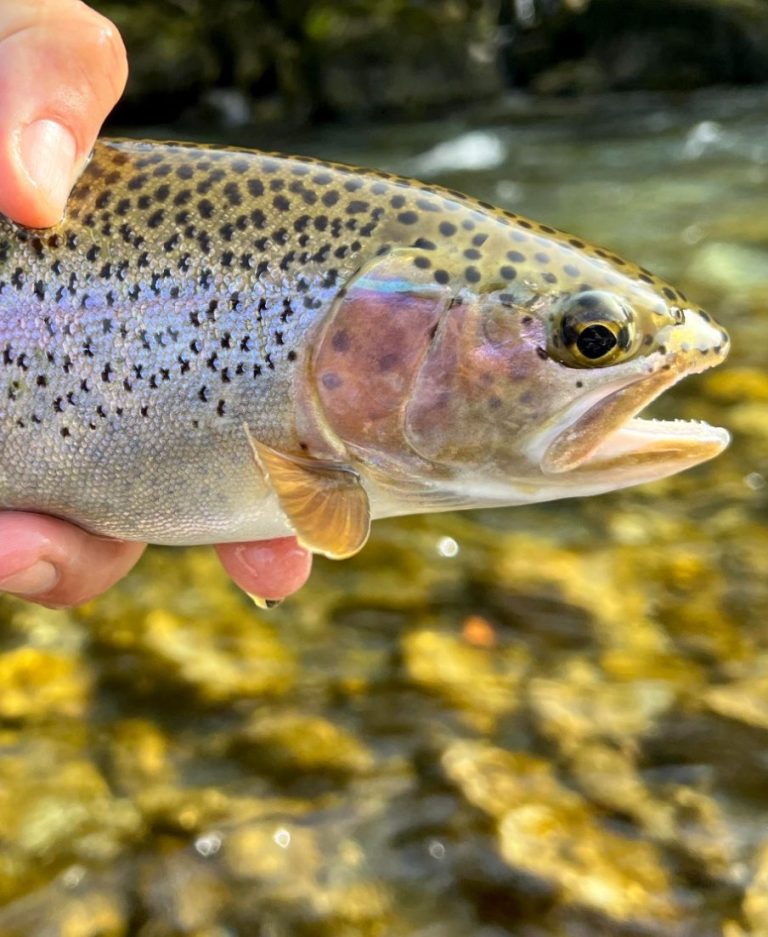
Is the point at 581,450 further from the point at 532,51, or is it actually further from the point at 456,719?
the point at 532,51

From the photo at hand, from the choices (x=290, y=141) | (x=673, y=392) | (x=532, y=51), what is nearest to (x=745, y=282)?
(x=673, y=392)

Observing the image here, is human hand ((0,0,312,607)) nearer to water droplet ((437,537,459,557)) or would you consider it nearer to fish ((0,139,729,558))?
fish ((0,139,729,558))

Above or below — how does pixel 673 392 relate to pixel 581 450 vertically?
below

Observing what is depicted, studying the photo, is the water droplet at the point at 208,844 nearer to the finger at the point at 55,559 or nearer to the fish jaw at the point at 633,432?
the finger at the point at 55,559

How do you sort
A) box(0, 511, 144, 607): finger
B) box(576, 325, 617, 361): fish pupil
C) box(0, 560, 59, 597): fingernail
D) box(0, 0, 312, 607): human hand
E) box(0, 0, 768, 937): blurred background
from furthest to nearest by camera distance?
box(0, 0, 768, 937): blurred background
box(0, 560, 59, 597): fingernail
box(0, 511, 144, 607): finger
box(0, 0, 312, 607): human hand
box(576, 325, 617, 361): fish pupil

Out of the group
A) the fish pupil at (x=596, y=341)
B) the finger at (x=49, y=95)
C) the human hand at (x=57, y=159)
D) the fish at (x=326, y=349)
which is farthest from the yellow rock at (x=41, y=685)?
the fish pupil at (x=596, y=341)

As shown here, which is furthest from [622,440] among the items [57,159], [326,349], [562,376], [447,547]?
[447,547]

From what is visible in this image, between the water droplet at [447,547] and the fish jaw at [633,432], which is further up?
the fish jaw at [633,432]

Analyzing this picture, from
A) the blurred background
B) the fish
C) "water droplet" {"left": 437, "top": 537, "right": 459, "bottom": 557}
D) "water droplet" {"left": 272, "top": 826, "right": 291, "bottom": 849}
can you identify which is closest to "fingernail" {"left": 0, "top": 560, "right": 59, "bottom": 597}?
the fish
